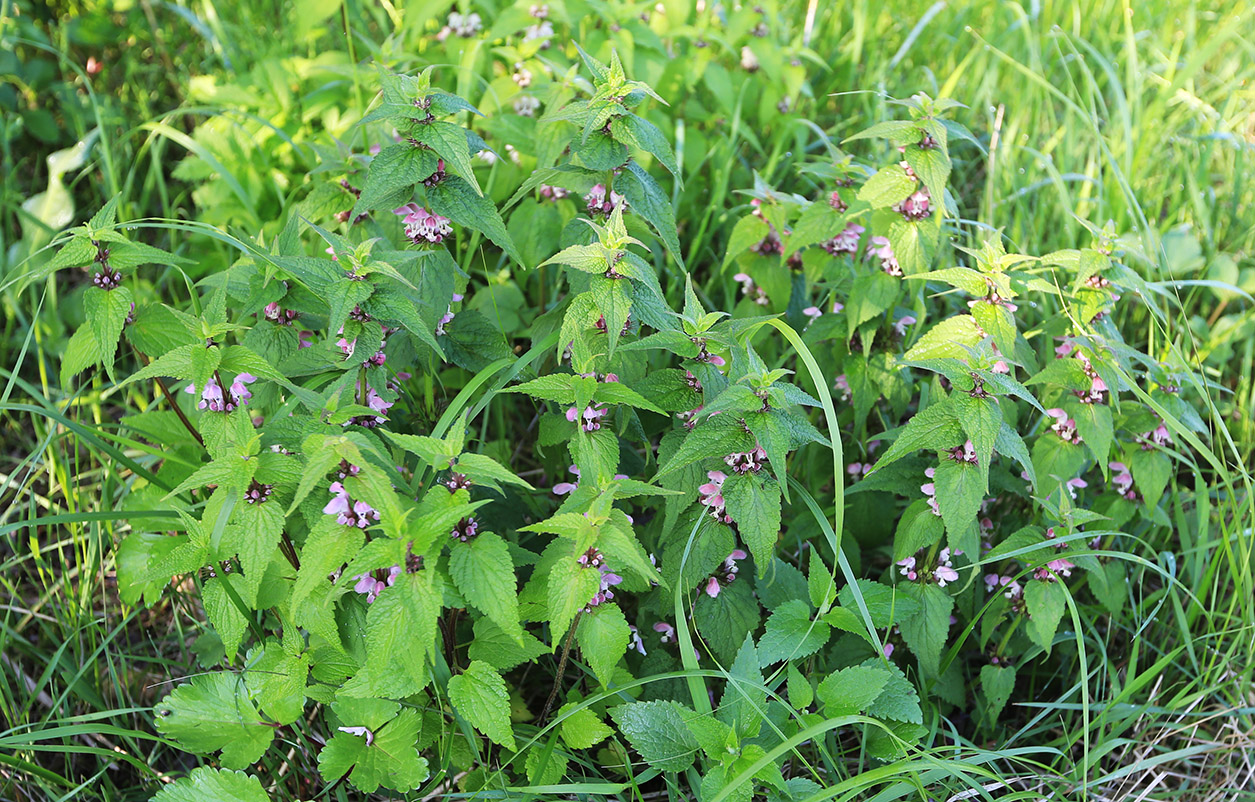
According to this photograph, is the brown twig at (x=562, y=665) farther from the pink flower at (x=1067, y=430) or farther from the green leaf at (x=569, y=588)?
the pink flower at (x=1067, y=430)

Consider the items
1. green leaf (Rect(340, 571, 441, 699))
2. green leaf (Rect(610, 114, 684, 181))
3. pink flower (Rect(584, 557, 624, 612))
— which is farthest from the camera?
green leaf (Rect(610, 114, 684, 181))

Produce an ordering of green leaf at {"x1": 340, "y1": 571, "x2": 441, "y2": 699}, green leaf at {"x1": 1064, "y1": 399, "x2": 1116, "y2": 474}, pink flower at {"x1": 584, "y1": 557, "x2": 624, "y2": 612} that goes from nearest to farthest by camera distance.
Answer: green leaf at {"x1": 340, "y1": 571, "x2": 441, "y2": 699} → pink flower at {"x1": 584, "y1": 557, "x2": 624, "y2": 612} → green leaf at {"x1": 1064, "y1": 399, "x2": 1116, "y2": 474}

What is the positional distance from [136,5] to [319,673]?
331cm

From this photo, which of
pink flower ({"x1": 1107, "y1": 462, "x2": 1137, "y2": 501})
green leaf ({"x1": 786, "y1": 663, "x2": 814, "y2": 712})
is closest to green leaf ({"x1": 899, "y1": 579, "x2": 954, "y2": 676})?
green leaf ({"x1": 786, "y1": 663, "x2": 814, "y2": 712})

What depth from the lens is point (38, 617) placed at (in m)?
2.16

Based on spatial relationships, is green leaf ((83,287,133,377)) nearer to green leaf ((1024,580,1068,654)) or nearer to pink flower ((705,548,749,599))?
pink flower ((705,548,749,599))

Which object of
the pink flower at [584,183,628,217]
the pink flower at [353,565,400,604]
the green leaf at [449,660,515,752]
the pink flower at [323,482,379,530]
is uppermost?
the pink flower at [584,183,628,217]

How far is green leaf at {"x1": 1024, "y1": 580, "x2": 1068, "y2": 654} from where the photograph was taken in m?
1.86

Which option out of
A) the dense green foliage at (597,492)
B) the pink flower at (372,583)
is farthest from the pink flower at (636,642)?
the pink flower at (372,583)

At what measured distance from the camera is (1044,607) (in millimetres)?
1889

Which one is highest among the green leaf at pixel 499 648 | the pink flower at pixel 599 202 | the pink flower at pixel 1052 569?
the pink flower at pixel 599 202

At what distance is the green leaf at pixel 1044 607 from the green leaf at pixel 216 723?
4.95 ft

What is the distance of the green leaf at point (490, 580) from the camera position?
1.47 m

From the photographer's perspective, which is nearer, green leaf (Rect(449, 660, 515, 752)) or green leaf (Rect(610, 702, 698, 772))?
green leaf (Rect(449, 660, 515, 752))
